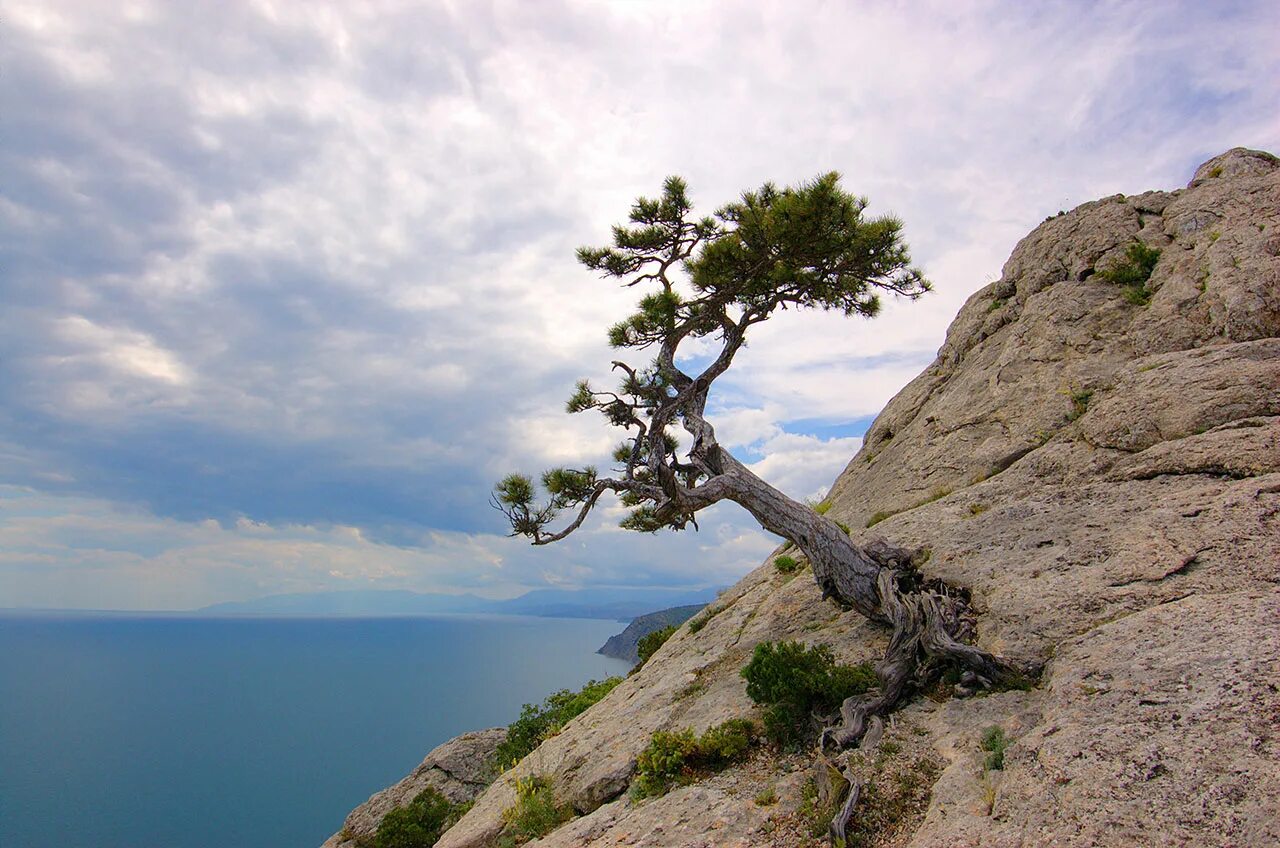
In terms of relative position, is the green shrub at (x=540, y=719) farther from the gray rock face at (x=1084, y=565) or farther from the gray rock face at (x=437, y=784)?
the gray rock face at (x=1084, y=565)

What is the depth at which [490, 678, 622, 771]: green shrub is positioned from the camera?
26.2 m

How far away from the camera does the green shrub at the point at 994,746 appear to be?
8227 mm

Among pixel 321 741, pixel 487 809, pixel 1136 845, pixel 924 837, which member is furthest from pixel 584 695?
pixel 321 741

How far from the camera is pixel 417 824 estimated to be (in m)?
24.2

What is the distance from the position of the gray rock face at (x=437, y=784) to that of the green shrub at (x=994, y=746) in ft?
79.8

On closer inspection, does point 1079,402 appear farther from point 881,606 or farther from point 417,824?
point 417,824

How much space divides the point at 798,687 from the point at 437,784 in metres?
22.4

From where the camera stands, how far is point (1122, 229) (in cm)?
2167

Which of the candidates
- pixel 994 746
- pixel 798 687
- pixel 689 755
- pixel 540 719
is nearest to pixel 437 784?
pixel 540 719

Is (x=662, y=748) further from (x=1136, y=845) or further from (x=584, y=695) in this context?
(x=584, y=695)

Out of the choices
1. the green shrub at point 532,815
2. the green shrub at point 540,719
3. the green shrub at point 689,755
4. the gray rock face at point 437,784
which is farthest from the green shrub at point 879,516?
the gray rock face at point 437,784

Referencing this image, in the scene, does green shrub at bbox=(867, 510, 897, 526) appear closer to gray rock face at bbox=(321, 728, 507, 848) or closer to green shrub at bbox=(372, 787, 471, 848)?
green shrub at bbox=(372, 787, 471, 848)

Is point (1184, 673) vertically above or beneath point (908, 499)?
beneath

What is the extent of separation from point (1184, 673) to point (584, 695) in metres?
23.7
